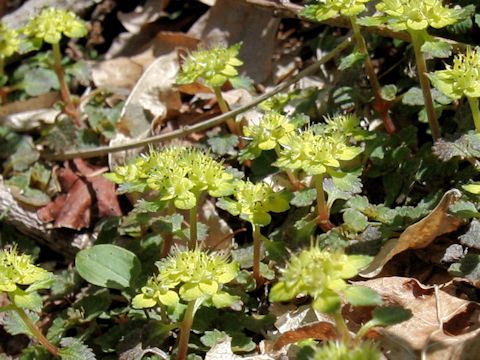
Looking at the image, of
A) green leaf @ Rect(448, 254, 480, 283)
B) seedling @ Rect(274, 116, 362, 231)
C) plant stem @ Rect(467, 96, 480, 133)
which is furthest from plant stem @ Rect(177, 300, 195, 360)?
plant stem @ Rect(467, 96, 480, 133)

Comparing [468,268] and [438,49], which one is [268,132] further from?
[468,268]

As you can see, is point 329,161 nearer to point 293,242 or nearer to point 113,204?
point 293,242

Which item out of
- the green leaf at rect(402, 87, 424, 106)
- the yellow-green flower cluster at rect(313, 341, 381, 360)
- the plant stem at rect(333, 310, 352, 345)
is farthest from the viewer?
the green leaf at rect(402, 87, 424, 106)

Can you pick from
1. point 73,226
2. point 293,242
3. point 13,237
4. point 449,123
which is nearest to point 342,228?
point 293,242

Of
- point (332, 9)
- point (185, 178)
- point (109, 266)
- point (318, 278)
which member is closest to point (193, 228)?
point (185, 178)

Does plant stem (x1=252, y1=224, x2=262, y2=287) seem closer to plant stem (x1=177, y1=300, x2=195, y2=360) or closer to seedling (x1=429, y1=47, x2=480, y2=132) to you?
plant stem (x1=177, y1=300, x2=195, y2=360)
